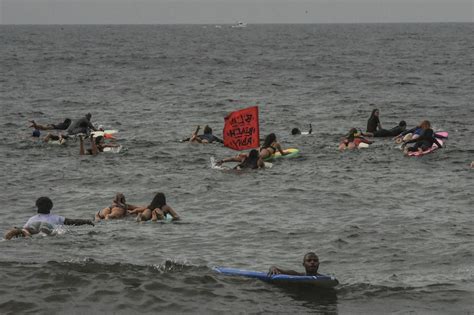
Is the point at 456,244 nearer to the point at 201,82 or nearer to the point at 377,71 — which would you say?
the point at 201,82

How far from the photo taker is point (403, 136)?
105 feet

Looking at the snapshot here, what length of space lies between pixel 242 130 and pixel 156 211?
7804mm

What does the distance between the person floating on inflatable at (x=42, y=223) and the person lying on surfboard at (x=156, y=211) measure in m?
2.20

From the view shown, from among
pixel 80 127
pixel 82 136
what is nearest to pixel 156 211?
pixel 82 136

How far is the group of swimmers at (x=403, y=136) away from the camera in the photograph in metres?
29.8

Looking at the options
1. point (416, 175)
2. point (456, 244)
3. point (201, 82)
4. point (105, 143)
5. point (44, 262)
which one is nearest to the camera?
point (44, 262)

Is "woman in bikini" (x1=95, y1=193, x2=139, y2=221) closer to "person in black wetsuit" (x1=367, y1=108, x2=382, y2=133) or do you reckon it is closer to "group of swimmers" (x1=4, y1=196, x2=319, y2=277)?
"group of swimmers" (x1=4, y1=196, x2=319, y2=277)

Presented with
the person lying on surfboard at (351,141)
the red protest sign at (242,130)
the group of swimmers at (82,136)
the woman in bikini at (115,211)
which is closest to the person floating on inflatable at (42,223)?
the woman in bikini at (115,211)

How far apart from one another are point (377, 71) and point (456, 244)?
199 ft

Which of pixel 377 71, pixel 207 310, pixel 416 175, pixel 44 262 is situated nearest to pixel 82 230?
pixel 44 262

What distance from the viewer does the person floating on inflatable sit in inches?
730

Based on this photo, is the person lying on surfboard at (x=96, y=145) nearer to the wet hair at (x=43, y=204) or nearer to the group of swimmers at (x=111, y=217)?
the group of swimmers at (x=111, y=217)

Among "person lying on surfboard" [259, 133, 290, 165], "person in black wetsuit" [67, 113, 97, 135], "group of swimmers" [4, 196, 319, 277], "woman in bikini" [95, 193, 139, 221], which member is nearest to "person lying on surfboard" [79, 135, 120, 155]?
"person in black wetsuit" [67, 113, 97, 135]

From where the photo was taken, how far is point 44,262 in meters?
17.0
